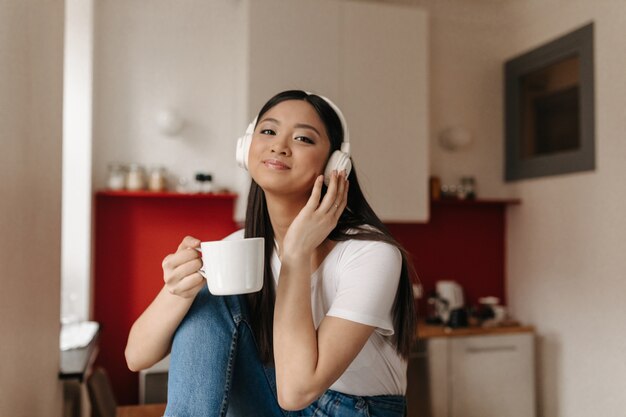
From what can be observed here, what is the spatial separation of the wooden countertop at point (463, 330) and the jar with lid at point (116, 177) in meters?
1.57

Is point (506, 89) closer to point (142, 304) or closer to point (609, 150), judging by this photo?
point (609, 150)

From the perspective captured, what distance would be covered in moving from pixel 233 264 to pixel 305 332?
0.22 m

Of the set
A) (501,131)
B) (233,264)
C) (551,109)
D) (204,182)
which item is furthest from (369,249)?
(501,131)

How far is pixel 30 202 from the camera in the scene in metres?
1.06

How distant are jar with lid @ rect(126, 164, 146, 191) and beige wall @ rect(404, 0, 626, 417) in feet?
5.24

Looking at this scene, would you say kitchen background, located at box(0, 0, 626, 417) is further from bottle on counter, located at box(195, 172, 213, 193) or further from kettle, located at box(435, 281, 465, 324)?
kettle, located at box(435, 281, 465, 324)

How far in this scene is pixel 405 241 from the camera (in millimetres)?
3148

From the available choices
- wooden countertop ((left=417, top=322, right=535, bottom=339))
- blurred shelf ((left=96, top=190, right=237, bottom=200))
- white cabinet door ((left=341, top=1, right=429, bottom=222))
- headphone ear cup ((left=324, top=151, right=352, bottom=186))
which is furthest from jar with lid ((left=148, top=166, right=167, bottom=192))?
headphone ear cup ((left=324, top=151, right=352, bottom=186))

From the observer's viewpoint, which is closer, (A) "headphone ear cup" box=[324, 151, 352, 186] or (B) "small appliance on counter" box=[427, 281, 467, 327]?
(A) "headphone ear cup" box=[324, 151, 352, 186]

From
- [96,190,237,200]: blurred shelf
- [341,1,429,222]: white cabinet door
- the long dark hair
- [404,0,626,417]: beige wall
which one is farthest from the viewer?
[341,1,429,222]: white cabinet door

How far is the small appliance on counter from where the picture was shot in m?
2.77

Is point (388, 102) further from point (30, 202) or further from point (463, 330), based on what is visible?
point (30, 202)

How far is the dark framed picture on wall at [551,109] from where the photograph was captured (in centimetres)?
265

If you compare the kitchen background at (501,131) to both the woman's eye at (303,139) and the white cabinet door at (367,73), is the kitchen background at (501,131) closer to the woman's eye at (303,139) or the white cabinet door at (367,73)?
the white cabinet door at (367,73)
